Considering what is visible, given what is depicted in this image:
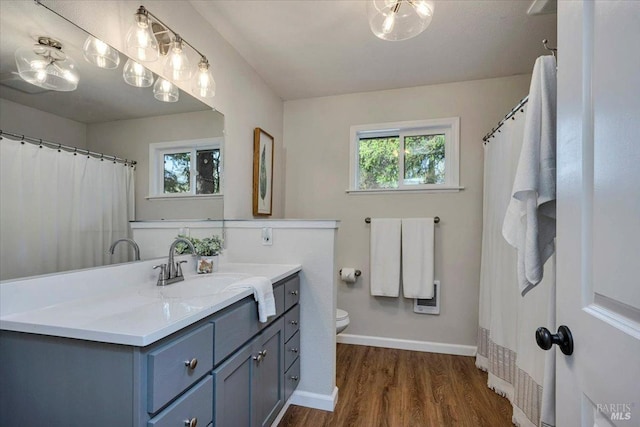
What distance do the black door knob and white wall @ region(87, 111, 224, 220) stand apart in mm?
1648

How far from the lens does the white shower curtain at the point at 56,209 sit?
0.97 metres

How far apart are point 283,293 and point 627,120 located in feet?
4.88

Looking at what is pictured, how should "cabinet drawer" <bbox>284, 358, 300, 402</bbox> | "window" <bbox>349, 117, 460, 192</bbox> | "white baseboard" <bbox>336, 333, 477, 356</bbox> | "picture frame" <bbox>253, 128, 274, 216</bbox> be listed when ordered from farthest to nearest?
"window" <bbox>349, 117, 460, 192</bbox>, "white baseboard" <bbox>336, 333, 477, 356</bbox>, "picture frame" <bbox>253, 128, 274, 216</bbox>, "cabinet drawer" <bbox>284, 358, 300, 402</bbox>

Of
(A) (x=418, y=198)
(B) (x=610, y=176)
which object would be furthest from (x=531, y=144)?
(A) (x=418, y=198)

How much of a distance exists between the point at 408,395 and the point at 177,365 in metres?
1.72

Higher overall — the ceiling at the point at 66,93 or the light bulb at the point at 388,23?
the light bulb at the point at 388,23

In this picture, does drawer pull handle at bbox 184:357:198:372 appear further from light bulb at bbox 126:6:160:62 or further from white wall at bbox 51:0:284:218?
light bulb at bbox 126:6:160:62

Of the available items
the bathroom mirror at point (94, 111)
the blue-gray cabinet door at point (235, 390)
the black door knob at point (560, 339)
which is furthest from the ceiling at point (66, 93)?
the black door knob at point (560, 339)

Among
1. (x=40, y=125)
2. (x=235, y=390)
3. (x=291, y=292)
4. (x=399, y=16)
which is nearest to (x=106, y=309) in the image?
(x=235, y=390)

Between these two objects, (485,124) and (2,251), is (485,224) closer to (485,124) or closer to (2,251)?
(485,124)

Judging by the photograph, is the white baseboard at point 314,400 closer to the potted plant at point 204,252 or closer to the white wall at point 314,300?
the white wall at point 314,300

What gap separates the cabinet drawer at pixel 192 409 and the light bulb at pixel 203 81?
1572 millimetres

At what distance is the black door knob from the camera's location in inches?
24.8

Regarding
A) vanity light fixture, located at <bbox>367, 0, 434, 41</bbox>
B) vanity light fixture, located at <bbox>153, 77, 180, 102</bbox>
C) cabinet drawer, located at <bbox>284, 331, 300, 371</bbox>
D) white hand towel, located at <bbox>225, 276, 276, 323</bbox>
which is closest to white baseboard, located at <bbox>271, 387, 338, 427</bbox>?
cabinet drawer, located at <bbox>284, 331, 300, 371</bbox>
